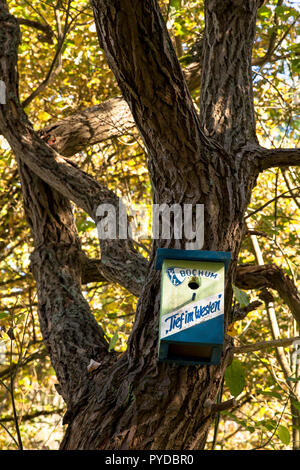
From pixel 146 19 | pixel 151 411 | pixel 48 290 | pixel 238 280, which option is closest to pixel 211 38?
pixel 146 19

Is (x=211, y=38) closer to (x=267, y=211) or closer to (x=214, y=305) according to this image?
(x=214, y=305)

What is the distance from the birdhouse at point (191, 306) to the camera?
1694 millimetres

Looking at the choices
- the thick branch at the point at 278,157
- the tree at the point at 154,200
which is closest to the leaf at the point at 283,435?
the tree at the point at 154,200

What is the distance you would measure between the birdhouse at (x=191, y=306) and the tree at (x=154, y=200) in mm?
73

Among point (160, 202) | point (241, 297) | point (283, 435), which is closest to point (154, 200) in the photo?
point (160, 202)

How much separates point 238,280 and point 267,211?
407cm

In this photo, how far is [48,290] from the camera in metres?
2.64

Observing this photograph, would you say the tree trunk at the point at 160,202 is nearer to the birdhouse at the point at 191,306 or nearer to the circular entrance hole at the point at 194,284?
the birdhouse at the point at 191,306

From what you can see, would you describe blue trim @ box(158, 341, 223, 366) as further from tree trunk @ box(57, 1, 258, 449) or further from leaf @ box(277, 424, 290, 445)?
leaf @ box(277, 424, 290, 445)

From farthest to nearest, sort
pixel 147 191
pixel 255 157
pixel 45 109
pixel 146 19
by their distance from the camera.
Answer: pixel 147 191
pixel 45 109
pixel 255 157
pixel 146 19

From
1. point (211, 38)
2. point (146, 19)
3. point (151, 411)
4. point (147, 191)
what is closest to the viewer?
point (151, 411)

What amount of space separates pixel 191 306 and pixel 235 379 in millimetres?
421

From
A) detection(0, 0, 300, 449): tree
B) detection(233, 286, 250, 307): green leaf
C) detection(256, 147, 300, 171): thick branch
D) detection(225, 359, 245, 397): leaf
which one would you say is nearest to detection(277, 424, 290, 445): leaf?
detection(225, 359, 245, 397): leaf

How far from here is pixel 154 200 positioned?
223 centimetres
